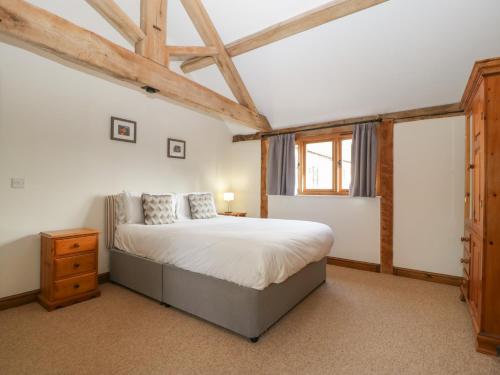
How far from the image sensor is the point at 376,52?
10.0 ft

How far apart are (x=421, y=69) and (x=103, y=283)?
4518mm

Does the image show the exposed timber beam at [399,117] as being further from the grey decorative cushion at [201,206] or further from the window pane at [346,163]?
the grey decorative cushion at [201,206]

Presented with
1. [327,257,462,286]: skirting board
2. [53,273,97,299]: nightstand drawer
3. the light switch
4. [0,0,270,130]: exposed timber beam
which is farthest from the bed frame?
[0,0,270,130]: exposed timber beam

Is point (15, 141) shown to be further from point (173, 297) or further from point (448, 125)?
point (448, 125)

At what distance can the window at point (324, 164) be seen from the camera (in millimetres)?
4207

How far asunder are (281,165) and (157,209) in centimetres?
222

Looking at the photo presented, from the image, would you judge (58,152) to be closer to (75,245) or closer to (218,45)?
(75,245)

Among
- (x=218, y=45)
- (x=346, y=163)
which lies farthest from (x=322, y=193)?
(x=218, y=45)

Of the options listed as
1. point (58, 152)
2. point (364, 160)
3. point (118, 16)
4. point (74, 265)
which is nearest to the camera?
point (118, 16)

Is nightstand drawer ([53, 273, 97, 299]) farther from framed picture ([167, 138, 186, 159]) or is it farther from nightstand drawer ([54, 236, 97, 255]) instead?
framed picture ([167, 138, 186, 159])

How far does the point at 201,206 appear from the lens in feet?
12.9

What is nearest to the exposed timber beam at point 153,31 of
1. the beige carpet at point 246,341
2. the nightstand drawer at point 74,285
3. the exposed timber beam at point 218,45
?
the exposed timber beam at point 218,45

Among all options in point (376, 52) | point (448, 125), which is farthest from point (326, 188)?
point (376, 52)

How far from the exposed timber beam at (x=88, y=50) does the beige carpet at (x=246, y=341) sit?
84.6 inches
